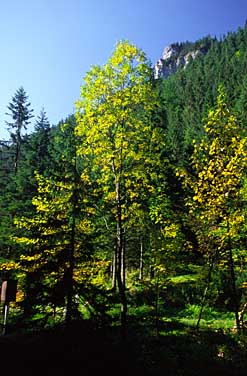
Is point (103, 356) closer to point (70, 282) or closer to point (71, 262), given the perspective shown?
point (70, 282)

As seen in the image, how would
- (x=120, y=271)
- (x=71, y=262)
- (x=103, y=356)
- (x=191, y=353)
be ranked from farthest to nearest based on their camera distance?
1. (x=120, y=271)
2. (x=191, y=353)
3. (x=71, y=262)
4. (x=103, y=356)

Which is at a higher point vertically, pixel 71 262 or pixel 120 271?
pixel 71 262

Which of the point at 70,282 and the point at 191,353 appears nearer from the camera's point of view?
the point at 70,282

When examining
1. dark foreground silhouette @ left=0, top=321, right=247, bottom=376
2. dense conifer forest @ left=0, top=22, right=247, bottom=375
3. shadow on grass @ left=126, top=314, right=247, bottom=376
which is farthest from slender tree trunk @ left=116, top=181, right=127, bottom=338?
shadow on grass @ left=126, top=314, right=247, bottom=376

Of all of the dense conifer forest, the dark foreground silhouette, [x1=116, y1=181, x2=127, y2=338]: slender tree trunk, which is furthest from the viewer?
[x1=116, y1=181, x2=127, y2=338]: slender tree trunk

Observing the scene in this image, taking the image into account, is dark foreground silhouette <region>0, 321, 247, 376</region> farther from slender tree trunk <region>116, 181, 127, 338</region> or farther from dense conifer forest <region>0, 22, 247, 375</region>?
slender tree trunk <region>116, 181, 127, 338</region>

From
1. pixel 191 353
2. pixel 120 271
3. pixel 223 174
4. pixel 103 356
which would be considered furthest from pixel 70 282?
pixel 223 174

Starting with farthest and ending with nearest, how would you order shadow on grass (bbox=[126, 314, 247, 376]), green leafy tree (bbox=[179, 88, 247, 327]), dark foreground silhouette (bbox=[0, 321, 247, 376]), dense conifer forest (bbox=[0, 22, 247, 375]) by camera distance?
green leafy tree (bbox=[179, 88, 247, 327]), shadow on grass (bbox=[126, 314, 247, 376]), dense conifer forest (bbox=[0, 22, 247, 375]), dark foreground silhouette (bbox=[0, 321, 247, 376])

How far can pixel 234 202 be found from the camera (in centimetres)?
1220

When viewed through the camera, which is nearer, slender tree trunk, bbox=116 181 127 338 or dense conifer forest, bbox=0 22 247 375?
dense conifer forest, bbox=0 22 247 375

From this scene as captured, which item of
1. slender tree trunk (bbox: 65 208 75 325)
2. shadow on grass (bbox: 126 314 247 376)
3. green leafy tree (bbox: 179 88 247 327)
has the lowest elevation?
shadow on grass (bbox: 126 314 247 376)

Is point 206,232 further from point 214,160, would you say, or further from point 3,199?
point 3,199

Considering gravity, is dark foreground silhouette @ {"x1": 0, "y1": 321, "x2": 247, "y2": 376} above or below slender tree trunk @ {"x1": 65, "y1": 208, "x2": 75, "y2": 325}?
below

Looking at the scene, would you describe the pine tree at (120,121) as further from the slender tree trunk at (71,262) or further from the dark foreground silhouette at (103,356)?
the dark foreground silhouette at (103,356)
